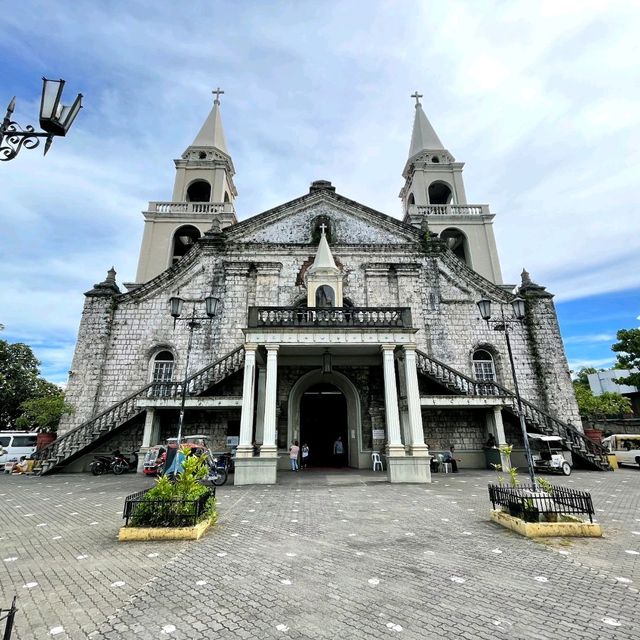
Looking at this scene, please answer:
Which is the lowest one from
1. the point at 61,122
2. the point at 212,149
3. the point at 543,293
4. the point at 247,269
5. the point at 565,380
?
the point at 565,380

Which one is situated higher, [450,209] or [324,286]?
[450,209]

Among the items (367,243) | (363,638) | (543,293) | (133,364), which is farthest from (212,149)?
(363,638)

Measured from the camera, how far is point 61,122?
5.05 metres

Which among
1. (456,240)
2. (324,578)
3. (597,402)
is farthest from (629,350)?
(324,578)

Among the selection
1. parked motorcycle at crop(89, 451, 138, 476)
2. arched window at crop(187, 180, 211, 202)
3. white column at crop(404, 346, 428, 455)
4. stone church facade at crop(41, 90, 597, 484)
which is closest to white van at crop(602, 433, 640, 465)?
stone church facade at crop(41, 90, 597, 484)

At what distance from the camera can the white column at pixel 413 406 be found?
13130mm

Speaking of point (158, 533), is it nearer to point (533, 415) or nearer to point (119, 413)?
point (119, 413)

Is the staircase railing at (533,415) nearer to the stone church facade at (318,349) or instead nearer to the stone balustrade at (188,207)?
the stone church facade at (318,349)

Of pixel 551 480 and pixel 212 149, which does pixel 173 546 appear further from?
pixel 212 149

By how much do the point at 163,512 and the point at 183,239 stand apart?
73.2 ft

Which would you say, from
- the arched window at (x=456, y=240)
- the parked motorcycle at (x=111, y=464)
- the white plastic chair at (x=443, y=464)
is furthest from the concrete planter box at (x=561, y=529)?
the arched window at (x=456, y=240)

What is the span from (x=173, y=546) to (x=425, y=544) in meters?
4.22

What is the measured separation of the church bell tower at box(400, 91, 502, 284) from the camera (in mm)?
24062

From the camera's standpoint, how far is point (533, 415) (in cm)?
1725
